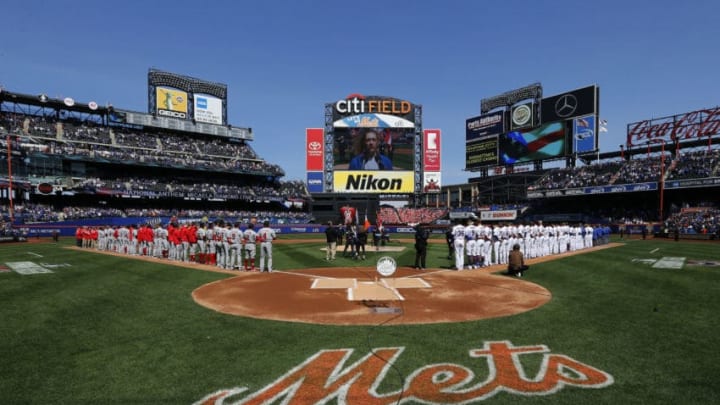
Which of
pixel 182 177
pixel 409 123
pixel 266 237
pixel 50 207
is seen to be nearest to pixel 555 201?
pixel 409 123

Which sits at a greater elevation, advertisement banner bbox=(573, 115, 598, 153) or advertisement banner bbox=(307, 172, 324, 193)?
advertisement banner bbox=(573, 115, 598, 153)

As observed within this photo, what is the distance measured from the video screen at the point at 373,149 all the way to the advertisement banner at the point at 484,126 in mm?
15059

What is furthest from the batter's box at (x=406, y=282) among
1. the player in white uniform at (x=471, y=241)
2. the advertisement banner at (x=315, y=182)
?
the advertisement banner at (x=315, y=182)

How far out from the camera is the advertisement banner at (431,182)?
50781mm

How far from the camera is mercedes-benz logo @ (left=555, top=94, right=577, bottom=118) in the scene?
5131 centimetres

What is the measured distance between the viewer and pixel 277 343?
716 cm

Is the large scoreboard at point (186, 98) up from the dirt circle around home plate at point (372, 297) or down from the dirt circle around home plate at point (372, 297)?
up

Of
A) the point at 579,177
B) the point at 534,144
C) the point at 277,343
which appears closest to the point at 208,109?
the point at 534,144

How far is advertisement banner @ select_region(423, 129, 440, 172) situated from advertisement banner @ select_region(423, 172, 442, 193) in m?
0.60

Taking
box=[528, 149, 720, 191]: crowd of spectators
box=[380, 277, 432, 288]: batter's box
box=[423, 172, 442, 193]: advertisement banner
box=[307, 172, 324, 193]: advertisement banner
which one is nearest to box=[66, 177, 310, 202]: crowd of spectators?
box=[307, 172, 324, 193]: advertisement banner

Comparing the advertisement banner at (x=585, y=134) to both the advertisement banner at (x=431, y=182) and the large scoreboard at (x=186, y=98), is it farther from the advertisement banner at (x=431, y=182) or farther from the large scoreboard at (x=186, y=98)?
the large scoreboard at (x=186, y=98)

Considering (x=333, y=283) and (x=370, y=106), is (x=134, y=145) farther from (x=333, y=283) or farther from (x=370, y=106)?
(x=333, y=283)

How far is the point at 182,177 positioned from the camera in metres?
61.0

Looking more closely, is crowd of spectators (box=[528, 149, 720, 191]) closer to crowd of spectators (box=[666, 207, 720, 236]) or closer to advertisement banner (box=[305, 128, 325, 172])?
crowd of spectators (box=[666, 207, 720, 236])
